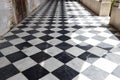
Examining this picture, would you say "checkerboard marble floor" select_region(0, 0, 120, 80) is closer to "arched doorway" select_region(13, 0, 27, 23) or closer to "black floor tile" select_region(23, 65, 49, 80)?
"black floor tile" select_region(23, 65, 49, 80)

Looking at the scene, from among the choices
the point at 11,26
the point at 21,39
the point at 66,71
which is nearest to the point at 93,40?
the point at 66,71

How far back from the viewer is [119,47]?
3166 millimetres

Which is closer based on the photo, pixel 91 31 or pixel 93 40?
pixel 93 40

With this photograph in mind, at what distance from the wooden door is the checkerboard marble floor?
82 centimetres

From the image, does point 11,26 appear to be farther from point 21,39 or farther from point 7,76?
point 7,76

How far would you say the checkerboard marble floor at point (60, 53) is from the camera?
2235 mm

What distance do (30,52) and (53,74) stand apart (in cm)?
95

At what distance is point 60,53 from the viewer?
9.46 ft

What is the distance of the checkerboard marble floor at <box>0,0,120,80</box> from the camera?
2235 mm

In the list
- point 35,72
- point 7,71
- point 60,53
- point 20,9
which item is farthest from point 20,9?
point 35,72

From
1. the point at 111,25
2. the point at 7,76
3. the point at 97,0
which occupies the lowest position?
the point at 7,76

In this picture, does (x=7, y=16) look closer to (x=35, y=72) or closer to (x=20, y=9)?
(x=20, y=9)

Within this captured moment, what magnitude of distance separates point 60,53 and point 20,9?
128 inches

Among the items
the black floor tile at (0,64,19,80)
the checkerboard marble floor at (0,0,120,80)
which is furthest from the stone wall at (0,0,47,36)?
the black floor tile at (0,64,19,80)
